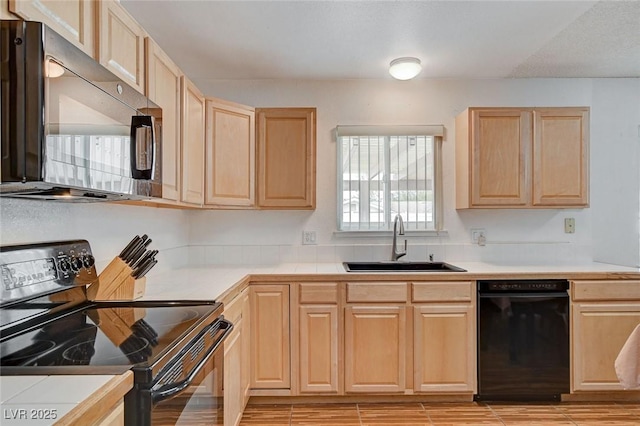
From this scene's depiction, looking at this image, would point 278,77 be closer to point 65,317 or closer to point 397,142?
point 397,142

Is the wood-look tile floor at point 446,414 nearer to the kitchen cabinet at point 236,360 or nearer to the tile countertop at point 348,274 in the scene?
the kitchen cabinet at point 236,360

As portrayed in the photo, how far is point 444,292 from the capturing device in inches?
101

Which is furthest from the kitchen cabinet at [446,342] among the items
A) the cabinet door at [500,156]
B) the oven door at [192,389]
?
the oven door at [192,389]

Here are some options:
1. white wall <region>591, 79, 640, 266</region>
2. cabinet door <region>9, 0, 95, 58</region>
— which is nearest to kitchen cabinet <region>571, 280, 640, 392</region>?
white wall <region>591, 79, 640, 266</region>

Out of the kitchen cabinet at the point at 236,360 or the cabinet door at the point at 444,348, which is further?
the cabinet door at the point at 444,348

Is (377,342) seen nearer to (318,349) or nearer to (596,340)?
(318,349)

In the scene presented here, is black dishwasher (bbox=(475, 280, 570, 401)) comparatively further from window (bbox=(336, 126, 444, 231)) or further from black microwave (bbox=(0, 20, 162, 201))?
black microwave (bbox=(0, 20, 162, 201))

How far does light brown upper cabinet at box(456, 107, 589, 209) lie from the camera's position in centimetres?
287

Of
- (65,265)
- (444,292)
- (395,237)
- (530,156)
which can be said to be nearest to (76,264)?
(65,265)

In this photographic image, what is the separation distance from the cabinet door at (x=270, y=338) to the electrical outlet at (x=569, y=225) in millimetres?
2355

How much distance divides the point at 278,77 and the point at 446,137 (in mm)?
1474

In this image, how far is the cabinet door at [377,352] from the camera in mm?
2566

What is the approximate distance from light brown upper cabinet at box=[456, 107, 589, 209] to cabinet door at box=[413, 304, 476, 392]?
3.04 feet

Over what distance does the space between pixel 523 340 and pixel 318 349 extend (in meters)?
1.34
